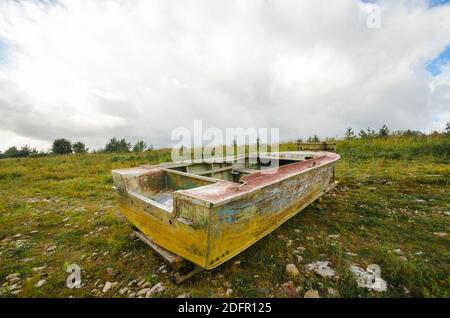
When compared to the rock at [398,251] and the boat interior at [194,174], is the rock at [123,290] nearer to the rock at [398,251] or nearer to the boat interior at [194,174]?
the boat interior at [194,174]

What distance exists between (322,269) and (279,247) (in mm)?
554

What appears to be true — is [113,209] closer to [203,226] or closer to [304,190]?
[203,226]

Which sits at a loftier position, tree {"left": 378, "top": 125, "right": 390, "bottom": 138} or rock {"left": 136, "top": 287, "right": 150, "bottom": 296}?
tree {"left": 378, "top": 125, "right": 390, "bottom": 138}

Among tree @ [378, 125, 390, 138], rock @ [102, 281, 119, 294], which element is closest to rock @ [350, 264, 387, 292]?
rock @ [102, 281, 119, 294]

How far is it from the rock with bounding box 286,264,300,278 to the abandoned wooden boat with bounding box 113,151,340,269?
0.41 m

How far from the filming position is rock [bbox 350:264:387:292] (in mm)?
1891

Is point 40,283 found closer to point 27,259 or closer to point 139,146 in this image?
point 27,259

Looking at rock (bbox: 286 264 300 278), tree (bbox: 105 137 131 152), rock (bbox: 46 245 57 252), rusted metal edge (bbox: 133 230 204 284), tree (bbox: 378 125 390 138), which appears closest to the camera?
rusted metal edge (bbox: 133 230 204 284)

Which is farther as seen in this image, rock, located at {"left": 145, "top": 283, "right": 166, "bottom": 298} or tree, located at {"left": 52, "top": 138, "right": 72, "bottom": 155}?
tree, located at {"left": 52, "top": 138, "right": 72, "bottom": 155}

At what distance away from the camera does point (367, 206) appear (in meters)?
3.86

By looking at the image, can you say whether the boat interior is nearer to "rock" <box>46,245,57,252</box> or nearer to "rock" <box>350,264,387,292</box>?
"rock" <box>46,245,57,252</box>

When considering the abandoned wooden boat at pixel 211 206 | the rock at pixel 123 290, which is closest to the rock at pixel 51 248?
the abandoned wooden boat at pixel 211 206

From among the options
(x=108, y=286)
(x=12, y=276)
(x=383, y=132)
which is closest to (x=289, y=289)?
(x=108, y=286)
